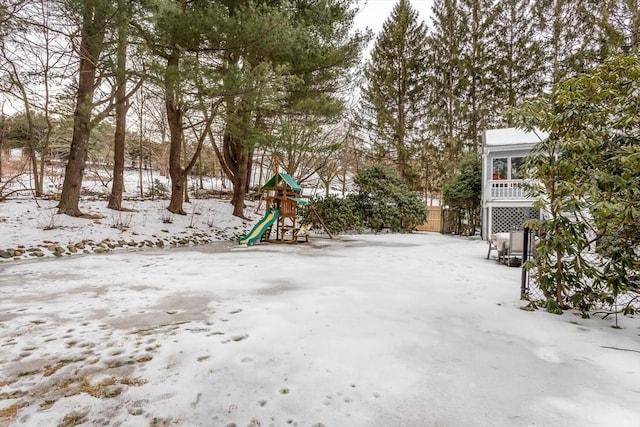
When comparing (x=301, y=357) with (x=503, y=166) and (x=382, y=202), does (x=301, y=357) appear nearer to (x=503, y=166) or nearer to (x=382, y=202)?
(x=382, y=202)

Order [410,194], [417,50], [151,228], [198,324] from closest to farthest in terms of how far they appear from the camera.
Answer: [198,324] → [151,228] → [410,194] → [417,50]

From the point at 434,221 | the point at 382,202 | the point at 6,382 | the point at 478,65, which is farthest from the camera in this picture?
the point at 478,65

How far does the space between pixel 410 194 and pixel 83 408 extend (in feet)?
45.2

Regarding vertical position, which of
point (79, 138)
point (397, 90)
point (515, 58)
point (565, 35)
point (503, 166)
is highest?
point (565, 35)

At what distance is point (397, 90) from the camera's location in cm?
2020

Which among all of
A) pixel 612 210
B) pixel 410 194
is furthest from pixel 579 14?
pixel 612 210

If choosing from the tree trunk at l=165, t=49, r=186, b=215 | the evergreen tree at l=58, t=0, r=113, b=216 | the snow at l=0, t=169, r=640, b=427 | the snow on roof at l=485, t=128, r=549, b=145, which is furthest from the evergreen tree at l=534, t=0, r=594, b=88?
the evergreen tree at l=58, t=0, r=113, b=216

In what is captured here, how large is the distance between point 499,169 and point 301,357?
1373cm

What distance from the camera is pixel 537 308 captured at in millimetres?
3430

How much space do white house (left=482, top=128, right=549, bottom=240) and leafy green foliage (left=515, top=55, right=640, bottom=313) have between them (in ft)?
29.9

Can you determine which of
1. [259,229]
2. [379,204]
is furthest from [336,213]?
[259,229]

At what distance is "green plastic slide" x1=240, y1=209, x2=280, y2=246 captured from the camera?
8937 millimetres

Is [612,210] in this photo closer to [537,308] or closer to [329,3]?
[537,308]

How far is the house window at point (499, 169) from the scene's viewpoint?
1325 cm
